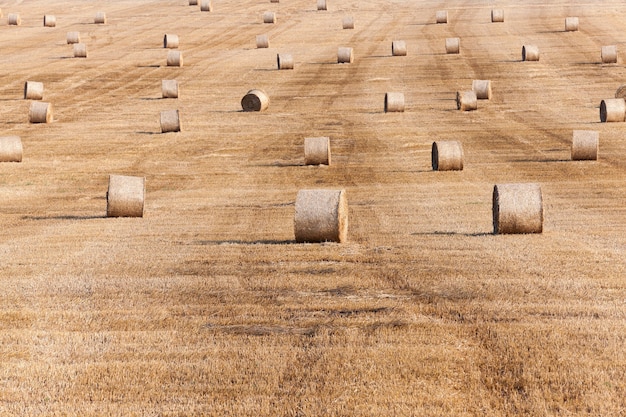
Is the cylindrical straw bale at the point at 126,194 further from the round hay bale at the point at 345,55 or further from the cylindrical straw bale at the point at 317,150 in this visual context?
the round hay bale at the point at 345,55

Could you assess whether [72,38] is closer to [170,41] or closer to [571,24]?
[170,41]

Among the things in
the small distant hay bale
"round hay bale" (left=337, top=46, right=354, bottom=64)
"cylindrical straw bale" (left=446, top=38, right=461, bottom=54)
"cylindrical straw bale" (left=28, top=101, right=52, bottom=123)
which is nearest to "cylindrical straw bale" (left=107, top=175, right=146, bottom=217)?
"cylindrical straw bale" (left=28, top=101, right=52, bottom=123)

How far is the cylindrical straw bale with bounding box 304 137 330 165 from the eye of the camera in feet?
112

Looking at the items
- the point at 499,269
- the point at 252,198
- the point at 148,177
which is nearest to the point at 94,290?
the point at 499,269

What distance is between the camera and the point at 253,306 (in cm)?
1440

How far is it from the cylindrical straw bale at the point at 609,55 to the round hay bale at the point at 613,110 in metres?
17.0

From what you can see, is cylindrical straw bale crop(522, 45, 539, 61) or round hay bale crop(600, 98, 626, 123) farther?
cylindrical straw bale crop(522, 45, 539, 61)

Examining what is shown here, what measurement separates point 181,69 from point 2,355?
169ft

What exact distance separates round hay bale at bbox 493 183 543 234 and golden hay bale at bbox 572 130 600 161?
14.2m

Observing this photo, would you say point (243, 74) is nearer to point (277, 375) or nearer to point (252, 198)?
point (252, 198)

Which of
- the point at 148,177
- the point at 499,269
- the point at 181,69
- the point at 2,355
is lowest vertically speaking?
the point at 181,69

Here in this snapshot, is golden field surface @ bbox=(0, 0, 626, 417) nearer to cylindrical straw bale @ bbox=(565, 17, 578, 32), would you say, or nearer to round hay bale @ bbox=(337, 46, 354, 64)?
round hay bale @ bbox=(337, 46, 354, 64)

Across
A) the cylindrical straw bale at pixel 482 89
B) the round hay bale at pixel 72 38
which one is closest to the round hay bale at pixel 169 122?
the cylindrical straw bale at pixel 482 89

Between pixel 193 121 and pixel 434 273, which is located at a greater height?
pixel 434 273
